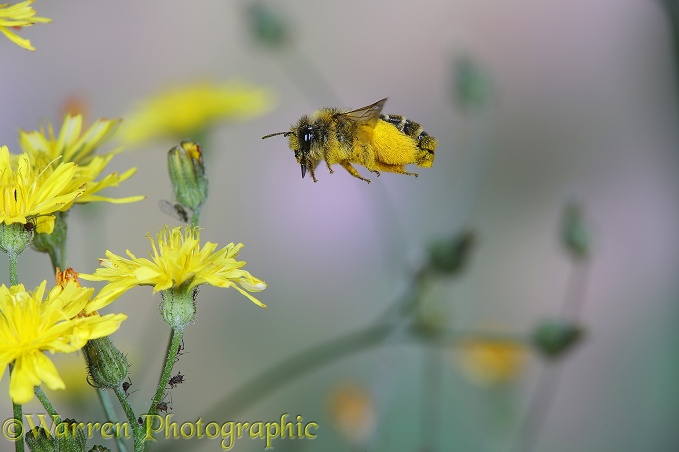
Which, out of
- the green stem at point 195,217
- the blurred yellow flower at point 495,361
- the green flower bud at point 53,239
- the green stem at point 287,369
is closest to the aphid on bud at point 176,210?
the green stem at point 195,217

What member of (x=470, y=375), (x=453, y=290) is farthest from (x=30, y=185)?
(x=453, y=290)

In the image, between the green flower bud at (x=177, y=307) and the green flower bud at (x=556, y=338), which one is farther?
the green flower bud at (x=556, y=338)

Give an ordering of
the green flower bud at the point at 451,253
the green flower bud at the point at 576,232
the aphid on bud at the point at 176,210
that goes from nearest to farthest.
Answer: the aphid on bud at the point at 176,210 → the green flower bud at the point at 451,253 → the green flower bud at the point at 576,232

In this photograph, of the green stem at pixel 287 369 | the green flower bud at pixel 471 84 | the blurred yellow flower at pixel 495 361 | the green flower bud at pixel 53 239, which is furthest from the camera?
the green stem at pixel 287 369

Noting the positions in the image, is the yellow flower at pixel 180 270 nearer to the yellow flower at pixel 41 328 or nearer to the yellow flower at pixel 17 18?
the yellow flower at pixel 41 328

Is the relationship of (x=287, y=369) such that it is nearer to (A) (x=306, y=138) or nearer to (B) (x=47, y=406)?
(A) (x=306, y=138)

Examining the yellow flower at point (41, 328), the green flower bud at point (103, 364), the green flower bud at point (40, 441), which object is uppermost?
the yellow flower at point (41, 328)

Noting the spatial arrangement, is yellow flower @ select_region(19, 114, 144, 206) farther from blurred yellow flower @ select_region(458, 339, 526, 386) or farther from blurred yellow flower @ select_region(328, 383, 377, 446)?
blurred yellow flower @ select_region(458, 339, 526, 386)

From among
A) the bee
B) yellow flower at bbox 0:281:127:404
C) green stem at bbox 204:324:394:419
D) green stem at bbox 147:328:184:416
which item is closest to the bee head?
the bee

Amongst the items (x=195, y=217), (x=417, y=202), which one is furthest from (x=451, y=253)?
(x=417, y=202)
